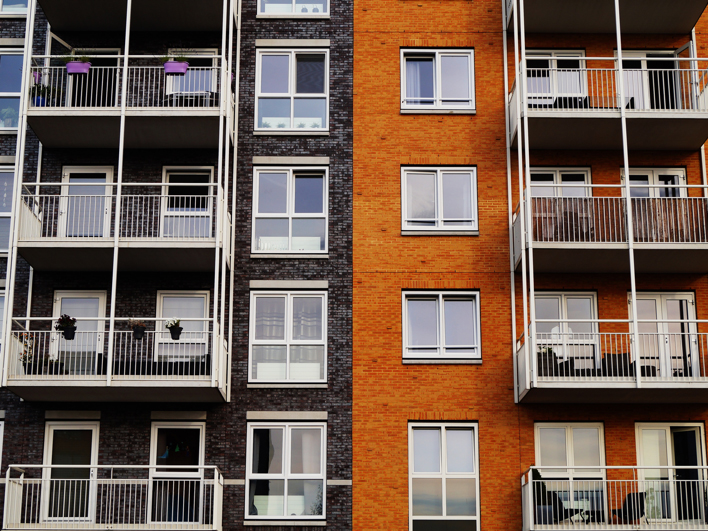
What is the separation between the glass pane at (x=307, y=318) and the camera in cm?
Result: 1989

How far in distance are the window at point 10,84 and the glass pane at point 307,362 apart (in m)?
8.17

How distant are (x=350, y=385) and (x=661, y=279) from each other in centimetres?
687

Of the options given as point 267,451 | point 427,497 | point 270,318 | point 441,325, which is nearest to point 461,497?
point 427,497

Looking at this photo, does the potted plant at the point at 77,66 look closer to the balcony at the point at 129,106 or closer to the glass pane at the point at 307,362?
the balcony at the point at 129,106

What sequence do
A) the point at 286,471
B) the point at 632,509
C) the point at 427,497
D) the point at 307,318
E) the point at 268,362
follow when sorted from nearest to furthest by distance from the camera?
the point at 632,509, the point at 427,497, the point at 286,471, the point at 268,362, the point at 307,318

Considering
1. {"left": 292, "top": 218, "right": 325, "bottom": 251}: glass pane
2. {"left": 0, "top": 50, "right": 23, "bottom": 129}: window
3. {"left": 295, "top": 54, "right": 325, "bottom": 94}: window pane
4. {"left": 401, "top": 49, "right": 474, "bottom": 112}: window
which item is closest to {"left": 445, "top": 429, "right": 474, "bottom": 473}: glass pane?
{"left": 292, "top": 218, "right": 325, "bottom": 251}: glass pane

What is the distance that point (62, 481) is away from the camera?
18.8 m

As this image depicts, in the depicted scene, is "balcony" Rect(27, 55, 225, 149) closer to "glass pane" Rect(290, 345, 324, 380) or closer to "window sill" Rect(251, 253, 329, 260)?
"window sill" Rect(251, 253, 329, 260)

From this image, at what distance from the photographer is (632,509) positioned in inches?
707

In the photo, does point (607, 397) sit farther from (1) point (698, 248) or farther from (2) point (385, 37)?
(2) point (385, 37)

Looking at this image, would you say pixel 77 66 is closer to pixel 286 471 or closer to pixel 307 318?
pixel 307 318

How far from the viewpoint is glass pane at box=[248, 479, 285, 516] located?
61.7ft

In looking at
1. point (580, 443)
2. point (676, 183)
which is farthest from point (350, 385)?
point (676, 183)

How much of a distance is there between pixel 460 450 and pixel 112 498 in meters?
6.70
